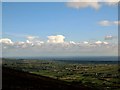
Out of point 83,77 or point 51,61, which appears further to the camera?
point 51,61

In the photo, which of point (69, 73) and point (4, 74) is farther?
point (69, 73)

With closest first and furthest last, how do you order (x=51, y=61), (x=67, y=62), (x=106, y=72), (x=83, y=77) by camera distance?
(x=83, y=77) < (x=106, y=72) < (x=51, y=61) < (x=67, y=62)

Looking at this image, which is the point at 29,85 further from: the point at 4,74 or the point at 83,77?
the point at 83,77

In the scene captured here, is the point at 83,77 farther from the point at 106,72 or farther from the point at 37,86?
the point at 37,86

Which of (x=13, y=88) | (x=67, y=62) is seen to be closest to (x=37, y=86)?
(x=13, y=88)

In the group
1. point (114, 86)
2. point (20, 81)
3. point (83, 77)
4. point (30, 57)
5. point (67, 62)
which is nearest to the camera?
point (20, 81)

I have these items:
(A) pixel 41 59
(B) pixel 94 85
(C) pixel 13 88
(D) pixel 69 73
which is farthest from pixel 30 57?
(C) pixel 13 88

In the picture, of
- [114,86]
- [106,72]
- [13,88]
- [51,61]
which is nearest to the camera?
[13,88]

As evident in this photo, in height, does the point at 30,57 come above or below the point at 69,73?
above

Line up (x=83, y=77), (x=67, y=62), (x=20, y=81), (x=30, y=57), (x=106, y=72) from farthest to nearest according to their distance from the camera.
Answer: (x=67, y=62), (x=30, y=57), (x=106, y=72), (x=83, y=77), (x=20, y=81)
